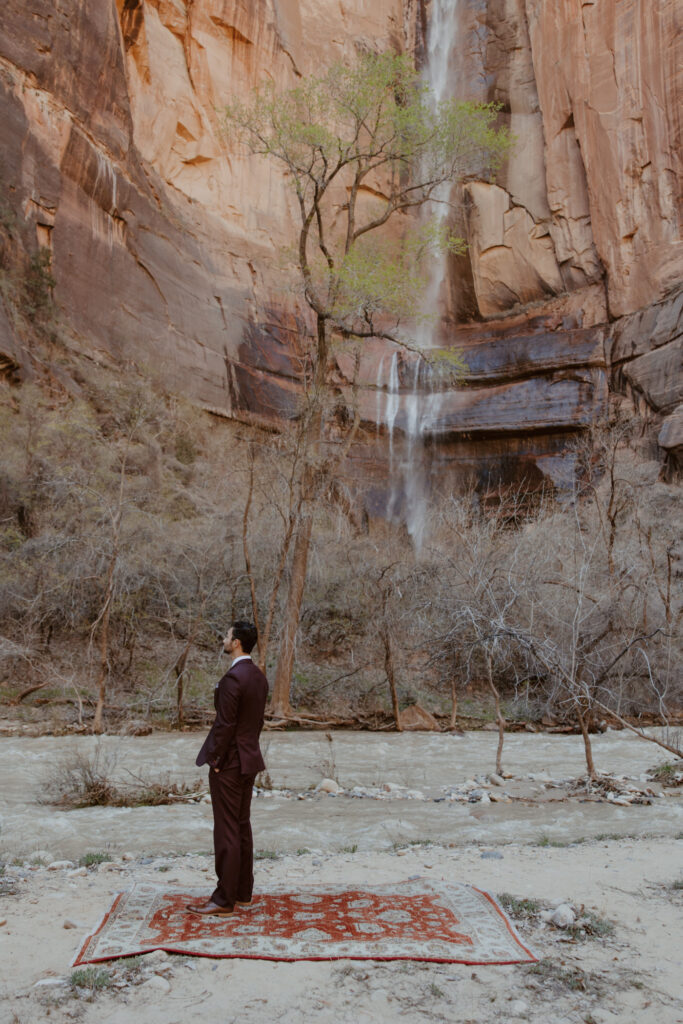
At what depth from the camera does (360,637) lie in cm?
1892

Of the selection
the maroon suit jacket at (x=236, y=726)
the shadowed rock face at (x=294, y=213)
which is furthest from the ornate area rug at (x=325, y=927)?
the shadowed rock face at (x=294, y=213)

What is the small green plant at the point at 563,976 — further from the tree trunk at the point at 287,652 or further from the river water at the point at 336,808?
the tree trunk at the point at 287,652

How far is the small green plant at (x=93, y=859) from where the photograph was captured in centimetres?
548

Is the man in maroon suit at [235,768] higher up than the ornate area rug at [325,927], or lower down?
higher up

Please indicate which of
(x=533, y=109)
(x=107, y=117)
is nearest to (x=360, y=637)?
(x=107, y=117)

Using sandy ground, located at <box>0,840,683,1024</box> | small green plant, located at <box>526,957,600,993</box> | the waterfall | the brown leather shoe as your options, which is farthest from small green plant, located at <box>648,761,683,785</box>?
the waterfall

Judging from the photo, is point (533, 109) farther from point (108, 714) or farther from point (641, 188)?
point (108, 714)

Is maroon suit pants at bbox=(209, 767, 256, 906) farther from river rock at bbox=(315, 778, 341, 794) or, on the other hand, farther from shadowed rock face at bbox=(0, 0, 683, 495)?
shadowed rock face at bbox=(0, 0, 683, 495)

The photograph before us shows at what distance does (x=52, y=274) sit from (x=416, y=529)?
1675 centimetres

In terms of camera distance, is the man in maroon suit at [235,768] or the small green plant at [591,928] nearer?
the small green plant at [591,928]

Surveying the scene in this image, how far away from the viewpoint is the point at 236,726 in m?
4.41

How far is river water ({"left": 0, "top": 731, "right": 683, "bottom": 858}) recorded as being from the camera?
679 cm

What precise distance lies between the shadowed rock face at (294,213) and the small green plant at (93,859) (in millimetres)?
20816

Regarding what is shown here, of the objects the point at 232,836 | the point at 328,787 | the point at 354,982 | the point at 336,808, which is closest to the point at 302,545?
the point at 328,787
